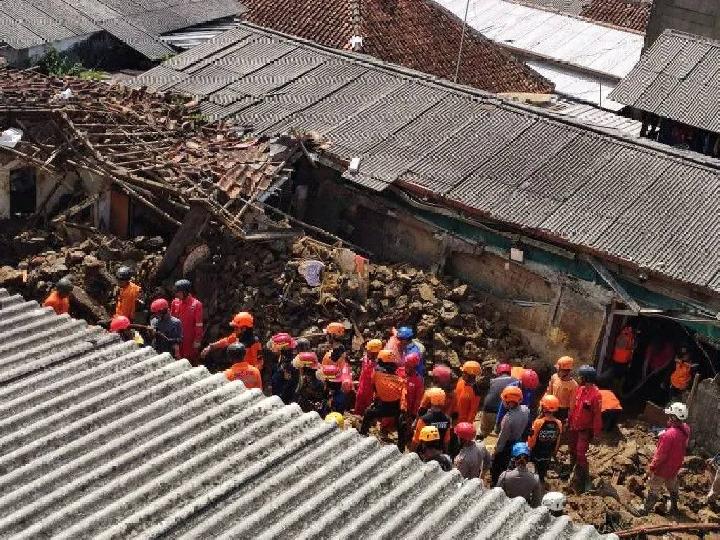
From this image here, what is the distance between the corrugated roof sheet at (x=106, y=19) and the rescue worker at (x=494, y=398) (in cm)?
1453

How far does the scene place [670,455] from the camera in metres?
10.2

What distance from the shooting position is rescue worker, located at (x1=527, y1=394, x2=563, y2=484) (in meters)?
10.1

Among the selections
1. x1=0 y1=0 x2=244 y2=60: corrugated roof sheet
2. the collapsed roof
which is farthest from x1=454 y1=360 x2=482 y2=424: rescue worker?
x1=0 y1=0 x2=244 y2=60: corrugated roof sheet

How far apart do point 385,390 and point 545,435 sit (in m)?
1.89

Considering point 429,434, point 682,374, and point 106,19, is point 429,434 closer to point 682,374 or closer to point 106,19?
point 682,374

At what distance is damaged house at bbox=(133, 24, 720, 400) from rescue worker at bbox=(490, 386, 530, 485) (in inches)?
127

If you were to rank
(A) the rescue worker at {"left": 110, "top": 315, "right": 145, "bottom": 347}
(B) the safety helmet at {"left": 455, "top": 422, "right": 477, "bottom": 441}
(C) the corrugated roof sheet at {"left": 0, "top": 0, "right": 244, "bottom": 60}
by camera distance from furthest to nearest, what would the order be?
(C) the corrugated roof sheet at {"left": 0, "top": 0, "right": 244, "bottom": 60}, (A) the rescue worker at {"left": 110, "top": 315, "right": 145, "bottom": 347}, (B) the safety helmet at {"left": 455, "top": 422, "right": 477, "bottom": 441}

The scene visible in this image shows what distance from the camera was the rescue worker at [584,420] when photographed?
425 inches

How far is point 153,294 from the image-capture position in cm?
1331

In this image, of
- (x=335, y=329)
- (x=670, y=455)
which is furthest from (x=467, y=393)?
(x=670, y=455)

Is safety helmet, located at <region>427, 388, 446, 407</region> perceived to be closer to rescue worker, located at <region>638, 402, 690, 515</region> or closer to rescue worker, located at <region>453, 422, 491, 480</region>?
rescue worker, located at <region>453, 422, 491, 480</region>

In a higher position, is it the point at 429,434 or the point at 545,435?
the point at 429,434

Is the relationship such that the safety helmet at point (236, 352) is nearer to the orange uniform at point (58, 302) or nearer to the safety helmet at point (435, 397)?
the safety helmet at point (435, 397)

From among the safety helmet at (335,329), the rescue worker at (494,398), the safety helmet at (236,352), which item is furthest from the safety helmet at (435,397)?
the safety helmet at (335,329)
